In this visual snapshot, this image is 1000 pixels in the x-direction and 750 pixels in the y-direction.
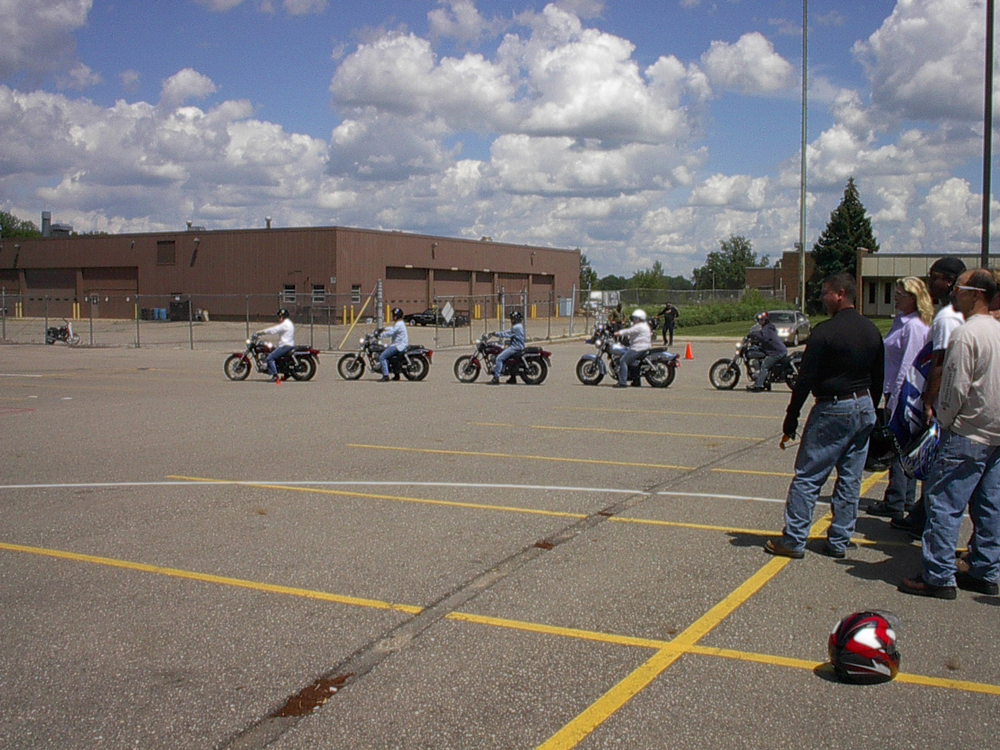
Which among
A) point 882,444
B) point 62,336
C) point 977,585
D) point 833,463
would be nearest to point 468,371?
point 882,444

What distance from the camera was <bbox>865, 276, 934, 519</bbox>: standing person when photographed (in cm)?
757

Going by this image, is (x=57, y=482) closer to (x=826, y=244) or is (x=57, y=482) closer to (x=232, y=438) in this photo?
(x=232, y=438)

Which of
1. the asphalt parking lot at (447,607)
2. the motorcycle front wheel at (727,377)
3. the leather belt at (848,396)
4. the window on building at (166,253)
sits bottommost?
the asphalt parking lot at (447,607)

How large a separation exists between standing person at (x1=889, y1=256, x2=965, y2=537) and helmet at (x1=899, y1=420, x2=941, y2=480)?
22cm

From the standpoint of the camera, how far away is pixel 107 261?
70.1 metres

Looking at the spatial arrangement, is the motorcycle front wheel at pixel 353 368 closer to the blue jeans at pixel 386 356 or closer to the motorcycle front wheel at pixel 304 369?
the motorcycle front wheel at pixel 304 369

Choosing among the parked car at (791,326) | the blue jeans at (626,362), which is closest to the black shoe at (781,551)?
the blue jeans at (626,362)

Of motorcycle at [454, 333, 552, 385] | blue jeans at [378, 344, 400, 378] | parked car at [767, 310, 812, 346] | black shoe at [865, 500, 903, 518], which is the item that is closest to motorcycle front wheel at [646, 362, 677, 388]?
motorcycle at [454, 333, 552, 385]

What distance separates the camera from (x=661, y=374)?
20.2 meters

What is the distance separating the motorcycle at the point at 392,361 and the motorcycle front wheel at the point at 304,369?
2.61ft

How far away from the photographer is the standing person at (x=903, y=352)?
24.8 ft

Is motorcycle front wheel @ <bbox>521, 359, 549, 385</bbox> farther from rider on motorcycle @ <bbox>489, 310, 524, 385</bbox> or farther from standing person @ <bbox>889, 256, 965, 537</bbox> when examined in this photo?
standing person @ <bbox>889, 256, 965, 537</bbox>

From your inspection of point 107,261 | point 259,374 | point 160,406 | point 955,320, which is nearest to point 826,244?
point 107,261

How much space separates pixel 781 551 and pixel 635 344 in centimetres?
1381
